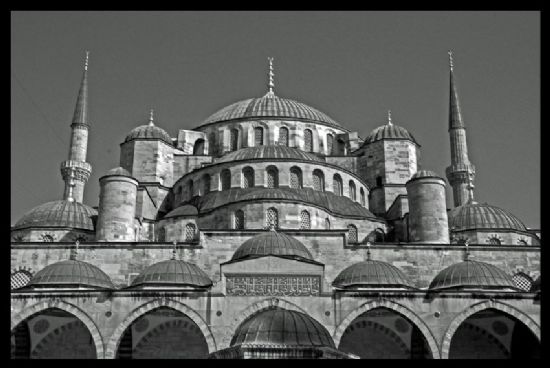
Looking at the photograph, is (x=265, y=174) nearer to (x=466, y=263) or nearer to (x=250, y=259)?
(x=250, y=259)

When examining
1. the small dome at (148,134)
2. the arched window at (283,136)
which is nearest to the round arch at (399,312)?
the arched window at (283,136)

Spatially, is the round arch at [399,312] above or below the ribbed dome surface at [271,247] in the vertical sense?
below

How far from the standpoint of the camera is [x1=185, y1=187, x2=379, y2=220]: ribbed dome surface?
2248cm

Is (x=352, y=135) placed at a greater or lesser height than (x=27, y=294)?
greater

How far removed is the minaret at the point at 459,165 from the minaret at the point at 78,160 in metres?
14.1

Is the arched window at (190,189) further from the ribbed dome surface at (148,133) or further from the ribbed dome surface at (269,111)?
the ribbed dome surface at (269,111)

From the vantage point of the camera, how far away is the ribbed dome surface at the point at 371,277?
18547 mm

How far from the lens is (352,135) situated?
30.7 meters

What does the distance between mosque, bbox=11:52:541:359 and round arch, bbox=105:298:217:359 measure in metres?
0.04

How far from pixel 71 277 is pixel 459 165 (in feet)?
51.2

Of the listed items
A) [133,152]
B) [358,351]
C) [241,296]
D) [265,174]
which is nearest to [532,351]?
[358,351]

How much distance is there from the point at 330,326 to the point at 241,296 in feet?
7.85

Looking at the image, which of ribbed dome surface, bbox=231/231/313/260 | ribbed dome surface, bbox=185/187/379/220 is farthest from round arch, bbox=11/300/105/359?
ribbed dome surface, bbox=185/187/379/220

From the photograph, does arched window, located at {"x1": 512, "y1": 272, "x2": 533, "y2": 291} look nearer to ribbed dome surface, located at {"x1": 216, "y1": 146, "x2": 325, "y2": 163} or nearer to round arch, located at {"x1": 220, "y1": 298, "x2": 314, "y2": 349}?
round arch, located at {"x1": 220, "y1": 298, "x2": 314, "y2": 349}
